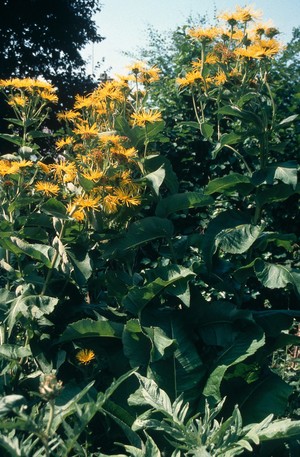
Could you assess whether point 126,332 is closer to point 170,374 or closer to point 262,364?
point 170,374

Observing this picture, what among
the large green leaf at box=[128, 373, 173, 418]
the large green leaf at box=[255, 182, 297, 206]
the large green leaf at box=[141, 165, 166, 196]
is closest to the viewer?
the large green leaf at box=[128, 373, 173, 418]

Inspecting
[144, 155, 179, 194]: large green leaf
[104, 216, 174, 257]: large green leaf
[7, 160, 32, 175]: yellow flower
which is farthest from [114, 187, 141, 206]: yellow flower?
[7, 160, 32, 175]: yellow flower

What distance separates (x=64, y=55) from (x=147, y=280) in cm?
1390

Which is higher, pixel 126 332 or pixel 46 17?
pixel 46 17

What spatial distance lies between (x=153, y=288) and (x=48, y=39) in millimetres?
14134

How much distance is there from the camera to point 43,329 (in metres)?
2.46

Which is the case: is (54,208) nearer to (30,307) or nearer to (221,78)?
(30,307)

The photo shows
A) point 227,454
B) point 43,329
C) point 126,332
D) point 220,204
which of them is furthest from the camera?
point 220,204

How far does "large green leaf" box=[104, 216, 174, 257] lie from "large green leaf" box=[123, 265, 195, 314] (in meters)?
0.18

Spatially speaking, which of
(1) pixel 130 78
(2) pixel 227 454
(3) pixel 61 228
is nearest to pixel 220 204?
(1) pixel 130 78

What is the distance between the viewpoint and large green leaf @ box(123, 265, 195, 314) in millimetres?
2248

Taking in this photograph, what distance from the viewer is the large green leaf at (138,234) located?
2367mm

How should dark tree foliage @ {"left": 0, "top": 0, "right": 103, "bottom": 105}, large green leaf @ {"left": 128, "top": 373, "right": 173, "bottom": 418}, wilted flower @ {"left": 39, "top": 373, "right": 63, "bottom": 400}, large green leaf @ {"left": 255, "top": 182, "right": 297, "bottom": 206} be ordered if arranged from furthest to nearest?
dark tree foliage @ {"left": 0, "top": 0, "right": 103, "bottom": 105}, large green leaf @ {"left": 255, "top": 182, "right": 297, "bottom": 206}, large green leaf @ {"left": 128, "top": 373, "right": 173, "bottom": 418}, wilted flower @ {"left": 39, "top": 373, "right": 63, "bottom": 400}

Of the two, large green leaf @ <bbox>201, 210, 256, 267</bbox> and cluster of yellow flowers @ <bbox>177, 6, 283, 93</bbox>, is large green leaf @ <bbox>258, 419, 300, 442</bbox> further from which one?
cluster of yellow flowers @ <bbox>177, 6, 283, 93</bbox>
